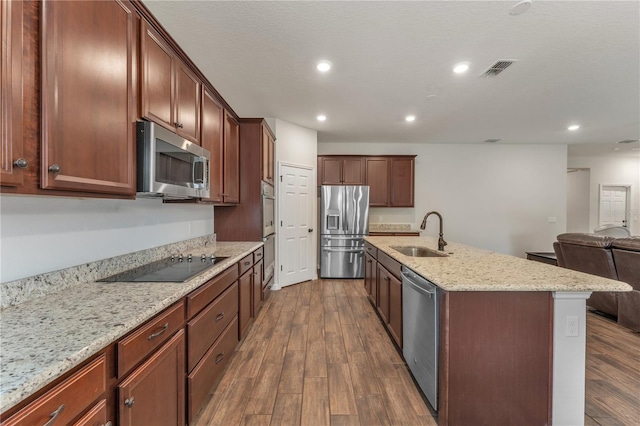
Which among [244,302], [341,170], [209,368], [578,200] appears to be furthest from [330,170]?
[578,200]

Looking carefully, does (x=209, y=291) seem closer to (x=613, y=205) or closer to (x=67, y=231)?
(x=67, y=231)

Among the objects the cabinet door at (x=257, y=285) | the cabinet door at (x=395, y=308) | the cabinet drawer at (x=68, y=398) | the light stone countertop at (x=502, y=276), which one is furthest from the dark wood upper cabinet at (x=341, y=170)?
the cabinet drawer at (x=68, y=398)

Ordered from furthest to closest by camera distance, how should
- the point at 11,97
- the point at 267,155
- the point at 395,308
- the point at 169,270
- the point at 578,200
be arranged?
the point at 578,200, the point at 267,155, the point at 395,308, the point at 169,270, the point at 11,97

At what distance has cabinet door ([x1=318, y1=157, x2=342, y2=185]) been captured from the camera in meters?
5.48

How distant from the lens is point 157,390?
1194mm

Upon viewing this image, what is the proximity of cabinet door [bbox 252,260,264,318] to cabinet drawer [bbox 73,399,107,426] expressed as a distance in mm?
1996

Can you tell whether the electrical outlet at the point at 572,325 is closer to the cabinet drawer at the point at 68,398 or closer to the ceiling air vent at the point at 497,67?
the cabinet drawer at the point at 68,398

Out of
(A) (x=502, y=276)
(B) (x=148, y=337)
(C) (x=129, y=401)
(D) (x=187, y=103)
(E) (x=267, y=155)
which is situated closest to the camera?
(C) (x=129, y=401)

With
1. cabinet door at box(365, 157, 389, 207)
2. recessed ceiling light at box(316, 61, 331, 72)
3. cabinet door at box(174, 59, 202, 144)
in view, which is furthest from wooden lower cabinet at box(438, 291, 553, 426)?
cabinet door at box(365, 157, 389, 207)

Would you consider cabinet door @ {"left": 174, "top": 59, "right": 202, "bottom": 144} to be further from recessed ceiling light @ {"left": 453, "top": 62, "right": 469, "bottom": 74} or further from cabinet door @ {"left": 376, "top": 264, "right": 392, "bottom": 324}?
recessed ceiling light @ {"left": 453, "top": 62, "right": 469, "bottom": 74}

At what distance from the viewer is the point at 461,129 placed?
487cm

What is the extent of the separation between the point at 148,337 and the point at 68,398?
14.2 inches

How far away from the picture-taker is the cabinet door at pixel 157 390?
1.01 metres

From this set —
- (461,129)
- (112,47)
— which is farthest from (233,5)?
(461,129)
